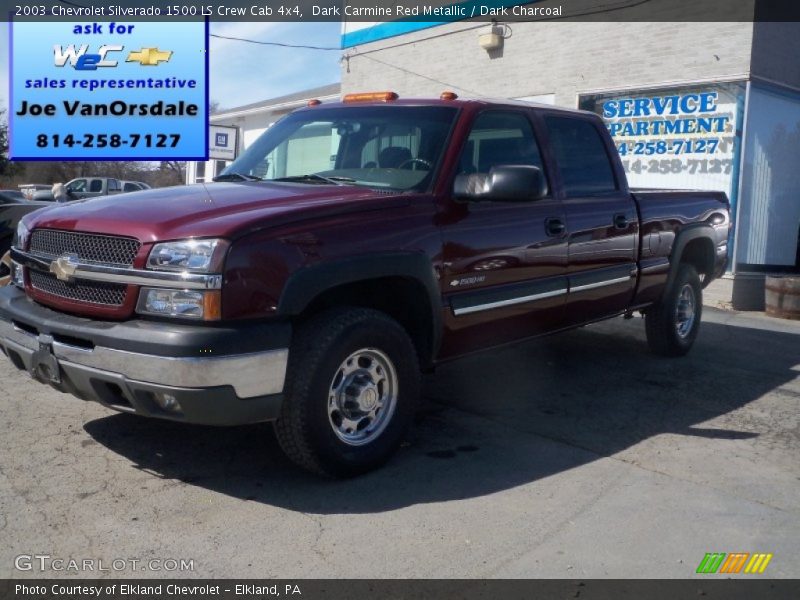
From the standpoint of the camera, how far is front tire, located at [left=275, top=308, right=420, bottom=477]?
12.7ft

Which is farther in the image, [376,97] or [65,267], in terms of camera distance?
[376,97]

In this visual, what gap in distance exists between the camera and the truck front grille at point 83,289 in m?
3.79

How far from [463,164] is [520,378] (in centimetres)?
223

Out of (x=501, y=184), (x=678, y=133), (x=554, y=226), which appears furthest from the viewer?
(x=678, y=133)

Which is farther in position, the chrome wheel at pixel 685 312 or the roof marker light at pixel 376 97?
the chrome wheel at pixel 685 312

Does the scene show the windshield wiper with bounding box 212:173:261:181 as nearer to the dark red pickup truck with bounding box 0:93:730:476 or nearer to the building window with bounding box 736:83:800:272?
the dark red pickup truck with bounding box 0:93:730:476

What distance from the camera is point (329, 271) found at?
3.85m

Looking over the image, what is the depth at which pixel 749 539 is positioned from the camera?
368cm

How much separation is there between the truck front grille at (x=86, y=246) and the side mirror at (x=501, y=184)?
71.2 inches

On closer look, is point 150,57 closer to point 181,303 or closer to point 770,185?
point 770,185

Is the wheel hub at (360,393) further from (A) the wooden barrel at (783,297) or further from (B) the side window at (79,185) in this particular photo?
(B) the side window at (79,185)

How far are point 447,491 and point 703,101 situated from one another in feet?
29.7

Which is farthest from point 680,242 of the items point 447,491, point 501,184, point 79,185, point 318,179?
point 79,185

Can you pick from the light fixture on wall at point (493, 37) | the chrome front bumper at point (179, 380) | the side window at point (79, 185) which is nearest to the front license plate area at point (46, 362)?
the chrome front bumper at point (179, 380)
